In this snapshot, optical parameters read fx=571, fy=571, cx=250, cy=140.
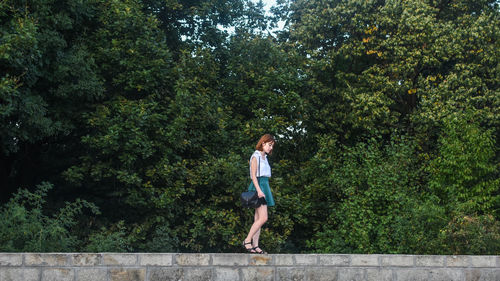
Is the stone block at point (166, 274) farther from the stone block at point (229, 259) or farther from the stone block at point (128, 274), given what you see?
Answer: the stone block at point (229, 259)

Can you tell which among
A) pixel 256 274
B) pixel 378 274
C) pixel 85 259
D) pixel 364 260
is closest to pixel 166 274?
pixel 85 259

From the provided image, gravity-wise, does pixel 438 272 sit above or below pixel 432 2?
below

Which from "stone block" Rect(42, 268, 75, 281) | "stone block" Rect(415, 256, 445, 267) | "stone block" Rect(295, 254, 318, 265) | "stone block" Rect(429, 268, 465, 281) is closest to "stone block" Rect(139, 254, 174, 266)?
"stone block" Rect(42, 268, 75, 281)

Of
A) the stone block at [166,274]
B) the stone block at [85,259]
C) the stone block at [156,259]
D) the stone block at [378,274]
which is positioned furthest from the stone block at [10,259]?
the stone block at [378,274]

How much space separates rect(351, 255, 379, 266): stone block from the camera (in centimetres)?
870

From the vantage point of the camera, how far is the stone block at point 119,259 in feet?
25.8

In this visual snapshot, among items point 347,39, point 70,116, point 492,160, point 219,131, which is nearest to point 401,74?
point 347,39

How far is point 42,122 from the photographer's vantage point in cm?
1251

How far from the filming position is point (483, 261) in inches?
354

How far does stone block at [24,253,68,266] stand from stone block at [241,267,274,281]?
248 cm

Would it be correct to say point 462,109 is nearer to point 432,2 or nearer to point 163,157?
point 432,2

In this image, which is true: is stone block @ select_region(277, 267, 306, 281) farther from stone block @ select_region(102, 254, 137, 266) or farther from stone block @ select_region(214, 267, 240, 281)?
stone block @ select_region(102, 254, 137, 266)

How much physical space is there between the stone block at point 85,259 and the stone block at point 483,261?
18.7ft

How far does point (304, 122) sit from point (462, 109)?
4.78 m
